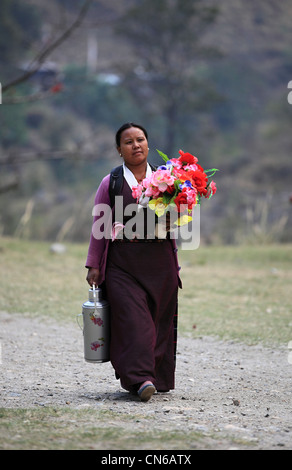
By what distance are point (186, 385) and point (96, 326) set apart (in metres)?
0.99

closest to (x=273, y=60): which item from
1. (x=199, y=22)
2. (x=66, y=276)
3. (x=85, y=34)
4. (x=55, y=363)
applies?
(x=85, y=34)

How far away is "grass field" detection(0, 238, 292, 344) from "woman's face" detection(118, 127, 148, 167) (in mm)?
2771

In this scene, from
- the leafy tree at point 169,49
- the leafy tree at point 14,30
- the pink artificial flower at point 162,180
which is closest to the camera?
the pink artificial flower at point 162,180

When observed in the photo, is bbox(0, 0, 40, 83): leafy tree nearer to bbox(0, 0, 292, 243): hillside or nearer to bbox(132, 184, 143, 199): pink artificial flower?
bbox(0, 0, 292, 243): hillside

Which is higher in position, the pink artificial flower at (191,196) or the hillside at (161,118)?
the hillside at (161,118)

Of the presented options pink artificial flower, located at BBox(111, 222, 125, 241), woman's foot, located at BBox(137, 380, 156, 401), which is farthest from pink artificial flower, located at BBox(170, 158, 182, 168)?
woman's foot, located at BBox(137, 380, 156, 401)

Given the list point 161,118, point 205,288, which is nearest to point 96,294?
point 205,288

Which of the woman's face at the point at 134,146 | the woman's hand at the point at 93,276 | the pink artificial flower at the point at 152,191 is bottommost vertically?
the woman's hand at the point at 93,276

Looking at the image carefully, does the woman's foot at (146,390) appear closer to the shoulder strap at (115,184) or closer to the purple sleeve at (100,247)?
the purple sleeve at (100,247)

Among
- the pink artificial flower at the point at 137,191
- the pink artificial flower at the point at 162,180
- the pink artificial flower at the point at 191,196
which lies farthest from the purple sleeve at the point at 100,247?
the pink artificial flower at the point at 191,196

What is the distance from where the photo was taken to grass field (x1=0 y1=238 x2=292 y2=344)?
23.8 feet

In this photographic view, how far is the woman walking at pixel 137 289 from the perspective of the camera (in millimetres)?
4305

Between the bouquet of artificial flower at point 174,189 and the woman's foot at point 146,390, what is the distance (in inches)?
39.9

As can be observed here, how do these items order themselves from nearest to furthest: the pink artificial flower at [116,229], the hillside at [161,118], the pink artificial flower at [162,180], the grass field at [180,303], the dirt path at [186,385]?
the grass field at [180,303]
the dirt path at [186,385]
the pink artificial flower at [162,180]
the pink artificial flower at [116,229]
the hillside at [161,118]
